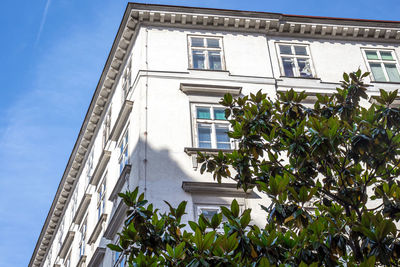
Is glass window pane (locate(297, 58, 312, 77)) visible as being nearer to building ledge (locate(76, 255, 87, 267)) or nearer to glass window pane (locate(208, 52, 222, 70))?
glass window pane (locate(208, 52, 222, 70))

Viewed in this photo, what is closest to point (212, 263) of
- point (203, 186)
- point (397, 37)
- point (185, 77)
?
point (203, 186)

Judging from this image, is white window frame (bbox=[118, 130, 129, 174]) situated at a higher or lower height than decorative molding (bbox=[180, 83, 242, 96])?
lower

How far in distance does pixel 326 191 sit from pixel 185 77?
10.0 m

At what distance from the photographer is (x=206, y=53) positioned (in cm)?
2222

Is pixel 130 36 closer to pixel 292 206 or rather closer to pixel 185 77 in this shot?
pixel 185 77

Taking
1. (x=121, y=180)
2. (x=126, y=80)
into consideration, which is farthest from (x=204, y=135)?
(x=126, y=80)

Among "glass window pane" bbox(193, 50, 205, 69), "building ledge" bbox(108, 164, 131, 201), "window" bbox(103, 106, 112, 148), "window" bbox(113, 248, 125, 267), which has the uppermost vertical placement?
"glass window pane" bbox(193, 50, 205, 69)

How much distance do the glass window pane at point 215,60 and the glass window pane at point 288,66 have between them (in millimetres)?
2553

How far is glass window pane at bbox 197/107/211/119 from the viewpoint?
19.9 meters

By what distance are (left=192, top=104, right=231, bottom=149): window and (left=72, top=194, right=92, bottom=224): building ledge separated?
24.3 feet

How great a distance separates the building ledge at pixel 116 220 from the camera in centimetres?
1816

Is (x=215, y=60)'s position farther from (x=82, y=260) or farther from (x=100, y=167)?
(x=82, y=260)

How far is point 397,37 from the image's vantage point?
24234 millimetres

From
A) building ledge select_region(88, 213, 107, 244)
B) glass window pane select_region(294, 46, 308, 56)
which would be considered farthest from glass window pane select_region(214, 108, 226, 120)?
building ledge select_region(88, 213, 107, 244)
